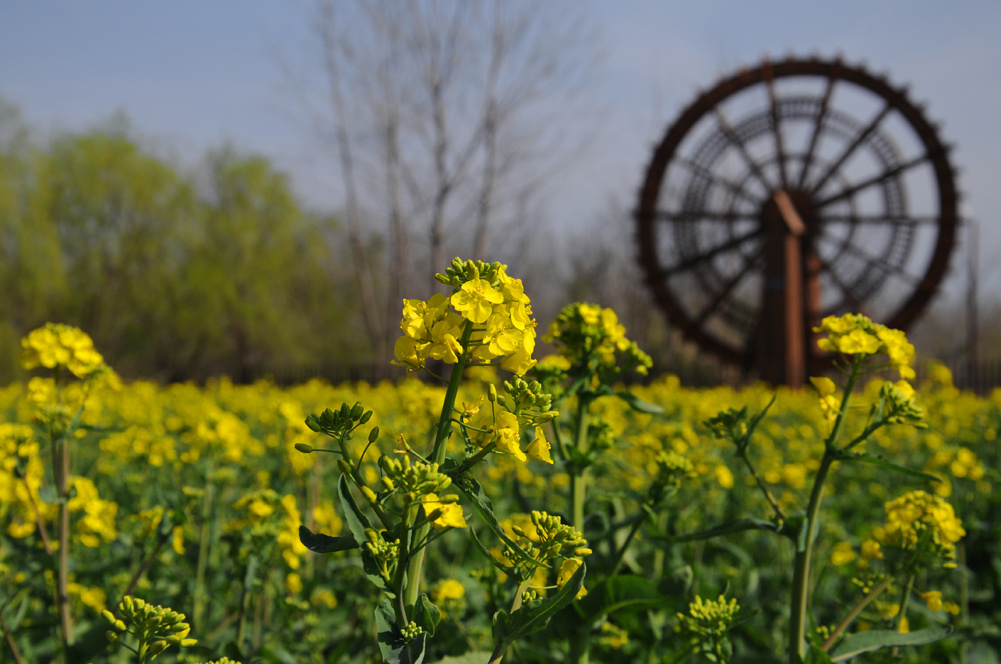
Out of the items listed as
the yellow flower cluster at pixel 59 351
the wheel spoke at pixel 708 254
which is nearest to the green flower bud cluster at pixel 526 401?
Result: the yellow flower cluster at pixel 59 351

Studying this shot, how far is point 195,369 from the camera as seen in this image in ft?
75.0

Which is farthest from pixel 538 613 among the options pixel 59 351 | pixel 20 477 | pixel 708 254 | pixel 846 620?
pixel 708 254

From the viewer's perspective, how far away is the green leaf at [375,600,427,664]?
0.83 metres

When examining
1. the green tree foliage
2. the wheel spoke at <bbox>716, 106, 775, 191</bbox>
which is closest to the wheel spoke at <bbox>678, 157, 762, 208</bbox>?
the wheel spoke at <bbox>716, 106, 775, 191</bbox>

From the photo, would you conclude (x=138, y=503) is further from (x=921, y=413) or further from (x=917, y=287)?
(x=917, y=287)

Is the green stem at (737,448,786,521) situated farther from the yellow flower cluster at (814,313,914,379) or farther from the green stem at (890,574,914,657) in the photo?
the green stem at (890,574,914,657)

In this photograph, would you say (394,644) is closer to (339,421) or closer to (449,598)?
(339,421)

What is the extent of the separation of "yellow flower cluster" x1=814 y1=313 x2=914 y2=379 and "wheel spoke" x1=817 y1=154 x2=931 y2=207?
51.1 feet

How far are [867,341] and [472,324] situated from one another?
0.86m

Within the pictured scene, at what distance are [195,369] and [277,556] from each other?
76.2 ft

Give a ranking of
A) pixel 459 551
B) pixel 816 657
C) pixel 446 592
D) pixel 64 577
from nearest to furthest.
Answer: pixel 816 657, pixel 64 577, pixel 446 592, pixel 459 551

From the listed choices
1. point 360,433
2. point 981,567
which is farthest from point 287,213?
point 981,567

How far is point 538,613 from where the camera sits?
87cm

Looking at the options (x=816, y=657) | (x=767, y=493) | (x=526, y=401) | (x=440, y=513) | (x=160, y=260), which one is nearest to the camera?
(x=440, y=513)
